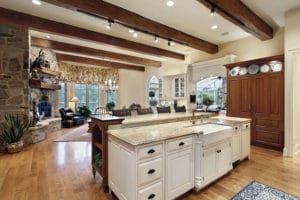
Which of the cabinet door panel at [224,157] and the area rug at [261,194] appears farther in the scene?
the cabinet door panel at [224,157]

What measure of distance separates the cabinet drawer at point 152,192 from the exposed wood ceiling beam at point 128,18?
311 centimetres

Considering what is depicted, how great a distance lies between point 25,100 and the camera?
4.86 metres

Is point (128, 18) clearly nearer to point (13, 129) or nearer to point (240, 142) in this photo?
point (240, 142)

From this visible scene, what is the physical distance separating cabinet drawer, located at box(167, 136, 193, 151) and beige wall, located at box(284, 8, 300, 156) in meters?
3.06

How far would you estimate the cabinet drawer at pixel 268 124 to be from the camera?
4269mm


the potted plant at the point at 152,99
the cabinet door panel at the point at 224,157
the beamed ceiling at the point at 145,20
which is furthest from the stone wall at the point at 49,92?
the cabinet door panel at the point at 224,157

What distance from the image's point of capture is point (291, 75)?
12.7 feet

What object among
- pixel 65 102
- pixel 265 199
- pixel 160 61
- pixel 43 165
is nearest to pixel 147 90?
pixel 160 61

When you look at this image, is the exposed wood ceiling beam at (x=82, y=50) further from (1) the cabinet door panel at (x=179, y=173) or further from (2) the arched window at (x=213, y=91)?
(1) the cabinet door panel at (x=179, y=173)

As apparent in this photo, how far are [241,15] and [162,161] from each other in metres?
3.28

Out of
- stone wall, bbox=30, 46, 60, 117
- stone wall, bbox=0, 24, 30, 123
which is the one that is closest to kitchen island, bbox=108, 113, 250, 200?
stone wall, bbox=0, 24, 30, 123

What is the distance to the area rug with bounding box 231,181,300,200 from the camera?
90.7 inches

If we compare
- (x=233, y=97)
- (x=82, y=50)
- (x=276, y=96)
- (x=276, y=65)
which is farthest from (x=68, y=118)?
(x=276, y=65)

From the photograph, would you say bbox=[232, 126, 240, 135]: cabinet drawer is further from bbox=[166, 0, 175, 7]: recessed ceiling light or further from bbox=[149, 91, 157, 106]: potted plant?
bbox=[149, 91, 157, 106]: potted plant
